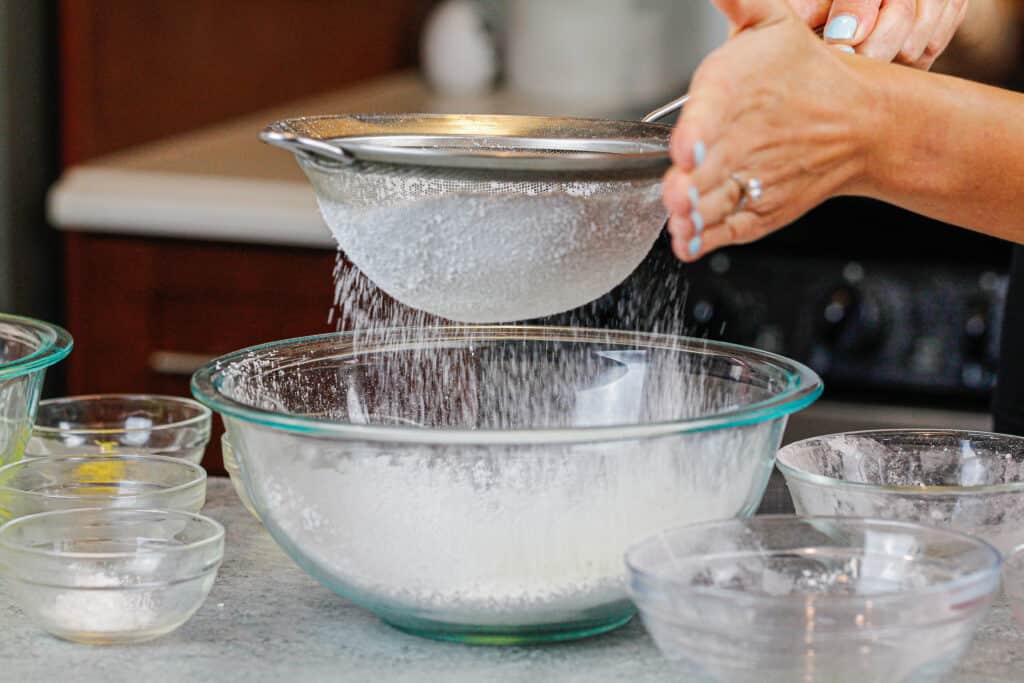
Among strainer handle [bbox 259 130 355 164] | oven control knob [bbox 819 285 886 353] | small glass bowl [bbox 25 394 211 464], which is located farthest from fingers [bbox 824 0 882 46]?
oven control knob [bbox 819 285 886 353]

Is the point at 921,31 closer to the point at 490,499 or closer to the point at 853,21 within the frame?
the point at 853,21

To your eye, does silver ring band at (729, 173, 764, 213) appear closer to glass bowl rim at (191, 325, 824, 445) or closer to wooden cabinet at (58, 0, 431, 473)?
glass bowl rim at (191, 325, 824, 445)

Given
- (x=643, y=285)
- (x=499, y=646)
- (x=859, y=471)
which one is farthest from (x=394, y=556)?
(x=643, y=285)

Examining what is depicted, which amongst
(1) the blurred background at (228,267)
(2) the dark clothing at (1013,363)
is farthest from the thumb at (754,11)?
(1) the blurred background at (228,267)

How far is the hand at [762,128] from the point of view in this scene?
77 cm

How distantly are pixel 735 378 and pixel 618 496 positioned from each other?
0.58 ft

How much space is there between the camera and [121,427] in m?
1.04

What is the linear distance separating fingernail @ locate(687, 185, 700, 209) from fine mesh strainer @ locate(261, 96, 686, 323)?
101 mm

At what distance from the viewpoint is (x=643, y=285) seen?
2049 millimetres

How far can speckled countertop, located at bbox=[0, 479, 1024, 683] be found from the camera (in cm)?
75

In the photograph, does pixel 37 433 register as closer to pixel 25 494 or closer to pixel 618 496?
pixel 25 494

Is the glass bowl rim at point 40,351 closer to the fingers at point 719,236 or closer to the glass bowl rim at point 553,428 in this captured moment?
the glass bowl rim at point 553,428

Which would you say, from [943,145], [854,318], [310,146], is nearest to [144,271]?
[854,318]

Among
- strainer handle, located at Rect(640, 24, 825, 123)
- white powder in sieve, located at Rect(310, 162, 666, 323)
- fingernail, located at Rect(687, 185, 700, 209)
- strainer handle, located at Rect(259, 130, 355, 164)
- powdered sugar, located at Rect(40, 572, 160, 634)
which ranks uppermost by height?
strainer handle, located at Rect(640, 24, 825, 123)
